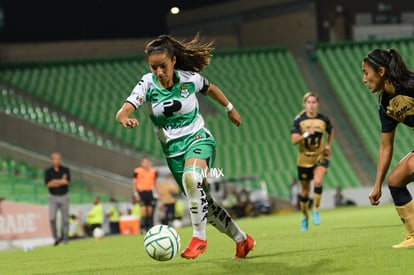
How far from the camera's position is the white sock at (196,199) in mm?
8891

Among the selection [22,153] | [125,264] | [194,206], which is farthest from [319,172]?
[22,153]

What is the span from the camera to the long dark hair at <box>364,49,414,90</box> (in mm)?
8547

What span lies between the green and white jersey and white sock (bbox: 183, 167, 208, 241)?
0.48 m

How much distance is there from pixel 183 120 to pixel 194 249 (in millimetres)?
1409

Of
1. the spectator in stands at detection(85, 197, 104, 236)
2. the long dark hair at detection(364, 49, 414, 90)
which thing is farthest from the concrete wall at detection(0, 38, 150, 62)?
the long dark hair at detection(364, 49, 414, 90)

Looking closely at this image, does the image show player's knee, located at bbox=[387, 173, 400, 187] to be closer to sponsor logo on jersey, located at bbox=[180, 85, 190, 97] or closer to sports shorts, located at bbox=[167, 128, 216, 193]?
sports shorts, located at bbox=[167, 128, 216, 193]

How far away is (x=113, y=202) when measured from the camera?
29.8m

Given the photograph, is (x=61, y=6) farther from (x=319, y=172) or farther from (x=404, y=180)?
(x=404, y=180)

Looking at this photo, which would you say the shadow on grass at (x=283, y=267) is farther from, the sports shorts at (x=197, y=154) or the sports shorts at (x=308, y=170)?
the sports shorts at (x=308, y=170)

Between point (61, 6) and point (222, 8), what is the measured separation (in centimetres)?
964

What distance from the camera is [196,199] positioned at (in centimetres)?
896

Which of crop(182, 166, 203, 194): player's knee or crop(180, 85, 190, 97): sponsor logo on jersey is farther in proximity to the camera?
crop(180, 85, 190, 97): sponsor logo on jersey

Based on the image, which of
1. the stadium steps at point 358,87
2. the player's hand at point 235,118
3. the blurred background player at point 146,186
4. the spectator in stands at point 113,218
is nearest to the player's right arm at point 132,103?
the player's hand at point 235,118

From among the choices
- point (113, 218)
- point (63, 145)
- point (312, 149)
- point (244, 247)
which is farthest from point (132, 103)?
point (63, 145)
